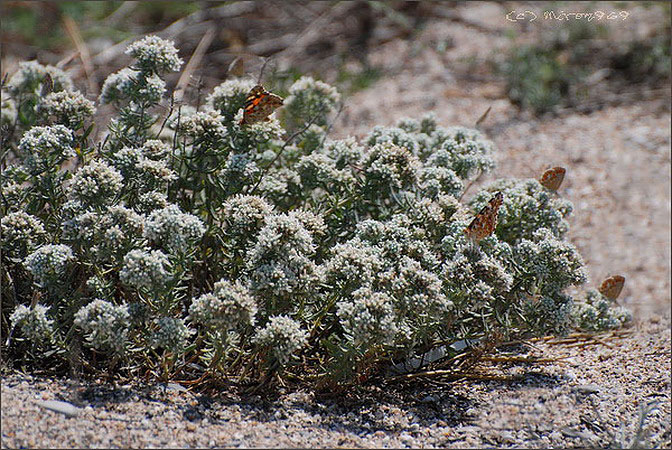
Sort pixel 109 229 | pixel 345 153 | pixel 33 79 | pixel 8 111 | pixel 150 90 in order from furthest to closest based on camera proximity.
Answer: pixel 8 111 → pixel 33 79 → pixel 345 153 → pixel 150 90 → pixel 109 229

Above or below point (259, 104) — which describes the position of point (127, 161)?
below

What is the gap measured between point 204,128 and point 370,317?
1055 millimetres

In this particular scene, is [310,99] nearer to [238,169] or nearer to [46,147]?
[238,169]

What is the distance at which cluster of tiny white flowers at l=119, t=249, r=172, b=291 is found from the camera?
8.26 feet

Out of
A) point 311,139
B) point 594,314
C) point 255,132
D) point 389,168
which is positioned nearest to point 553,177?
point 594,314

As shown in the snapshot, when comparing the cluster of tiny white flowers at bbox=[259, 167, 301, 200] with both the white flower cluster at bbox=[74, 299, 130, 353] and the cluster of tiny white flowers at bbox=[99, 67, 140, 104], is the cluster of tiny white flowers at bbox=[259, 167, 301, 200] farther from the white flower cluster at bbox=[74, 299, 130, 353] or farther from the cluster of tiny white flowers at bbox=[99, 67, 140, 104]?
the white flower cluster at bbox=[74, 299, 130, 353]

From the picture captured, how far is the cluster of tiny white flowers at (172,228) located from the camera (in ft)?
8.52

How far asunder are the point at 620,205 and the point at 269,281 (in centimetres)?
334

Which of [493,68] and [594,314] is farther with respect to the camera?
[493,68]

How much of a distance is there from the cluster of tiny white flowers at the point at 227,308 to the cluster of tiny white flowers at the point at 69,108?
108 centimetres

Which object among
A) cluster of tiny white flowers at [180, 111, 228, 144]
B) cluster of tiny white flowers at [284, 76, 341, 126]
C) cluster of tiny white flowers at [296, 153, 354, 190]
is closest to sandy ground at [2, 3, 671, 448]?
cluster of tiny white flowers at [296, 153, 354, 190]

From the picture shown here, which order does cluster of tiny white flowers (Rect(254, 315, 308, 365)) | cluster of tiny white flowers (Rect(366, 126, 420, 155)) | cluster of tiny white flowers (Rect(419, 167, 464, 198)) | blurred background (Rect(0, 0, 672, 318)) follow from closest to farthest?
cluster of tiny white flowers (Rect(254, 315, 308, 365))
cluster of tiny white flowers (Rect(419, 167, 464, 198))
cluster of tiny white flowers (Rect(366, 126, 420, 155))
blurred background (Rect(0, 0, 672, 318))

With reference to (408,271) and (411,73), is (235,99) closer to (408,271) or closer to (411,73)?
(408,271)

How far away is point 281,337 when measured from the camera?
2.63m
